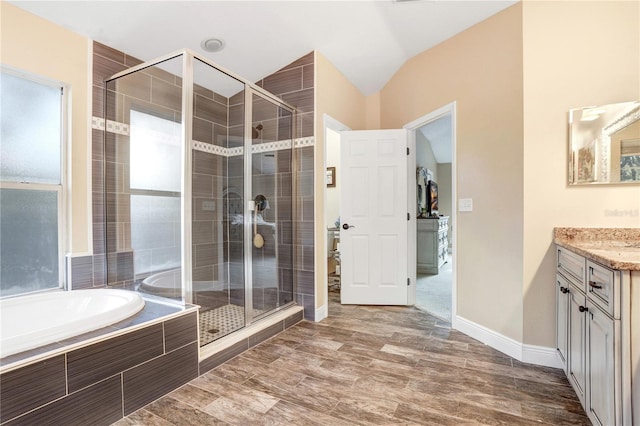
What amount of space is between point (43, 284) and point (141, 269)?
633 mm

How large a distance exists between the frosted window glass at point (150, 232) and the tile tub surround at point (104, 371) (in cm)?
75

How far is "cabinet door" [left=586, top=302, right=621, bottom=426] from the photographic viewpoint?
1.22m

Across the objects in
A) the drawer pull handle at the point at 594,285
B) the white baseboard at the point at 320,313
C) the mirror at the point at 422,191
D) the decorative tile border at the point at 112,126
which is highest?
the decorative tile border at the point at 112,126

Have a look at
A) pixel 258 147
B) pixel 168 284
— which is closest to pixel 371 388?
pixel 168 284

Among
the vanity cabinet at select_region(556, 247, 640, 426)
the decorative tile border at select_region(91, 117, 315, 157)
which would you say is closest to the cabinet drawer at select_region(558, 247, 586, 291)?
the vanity cabinet at select_region(556, 247, 640, 426)

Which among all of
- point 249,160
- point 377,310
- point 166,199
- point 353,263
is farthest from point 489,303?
point 166,199

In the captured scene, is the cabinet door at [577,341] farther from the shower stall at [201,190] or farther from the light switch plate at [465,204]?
the shower stall at [201,190]

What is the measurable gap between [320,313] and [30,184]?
2.52m

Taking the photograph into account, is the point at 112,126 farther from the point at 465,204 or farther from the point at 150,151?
the point at 465,204

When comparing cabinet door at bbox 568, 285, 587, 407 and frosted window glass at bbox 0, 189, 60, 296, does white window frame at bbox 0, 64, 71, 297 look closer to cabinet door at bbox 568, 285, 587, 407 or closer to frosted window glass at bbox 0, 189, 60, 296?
frosted window glass at bbox 0, 189, 60, 296

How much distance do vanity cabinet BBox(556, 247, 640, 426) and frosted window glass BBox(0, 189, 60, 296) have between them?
10.7 ft

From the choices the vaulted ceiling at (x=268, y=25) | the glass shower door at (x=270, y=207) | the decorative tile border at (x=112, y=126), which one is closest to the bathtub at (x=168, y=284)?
the glass shower door at (x=270, y=207)

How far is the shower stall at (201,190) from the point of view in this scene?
7.61 feet

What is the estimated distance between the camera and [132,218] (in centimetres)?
268
